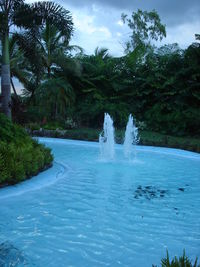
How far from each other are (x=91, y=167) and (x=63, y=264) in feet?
19.0

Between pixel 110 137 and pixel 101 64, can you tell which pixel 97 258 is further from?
pixel 101 64

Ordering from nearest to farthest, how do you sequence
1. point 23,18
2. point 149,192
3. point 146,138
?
point 149,192
point 23,18
point 146,138

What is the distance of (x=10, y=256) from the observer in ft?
11.8

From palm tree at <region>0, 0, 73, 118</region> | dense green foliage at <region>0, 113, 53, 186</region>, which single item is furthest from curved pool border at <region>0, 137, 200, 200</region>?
palm tree at <region>0, 0, 73, 118</region>

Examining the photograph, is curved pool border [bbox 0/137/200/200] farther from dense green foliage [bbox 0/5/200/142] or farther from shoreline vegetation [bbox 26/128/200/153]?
dense green foliage [bbox 0/5/200/142]

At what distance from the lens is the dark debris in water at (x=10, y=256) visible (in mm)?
3436

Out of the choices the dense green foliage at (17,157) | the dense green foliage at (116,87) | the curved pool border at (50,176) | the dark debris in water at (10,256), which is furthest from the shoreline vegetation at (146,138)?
the dark debris in water at (10,256)

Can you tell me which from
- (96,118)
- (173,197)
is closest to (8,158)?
(173,197)

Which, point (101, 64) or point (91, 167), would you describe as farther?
point (101, 64)

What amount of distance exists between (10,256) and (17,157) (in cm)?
348

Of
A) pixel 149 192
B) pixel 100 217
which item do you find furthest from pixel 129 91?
pixel 100 217

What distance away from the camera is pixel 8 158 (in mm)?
6543

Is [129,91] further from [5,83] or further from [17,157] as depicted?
[17,157]

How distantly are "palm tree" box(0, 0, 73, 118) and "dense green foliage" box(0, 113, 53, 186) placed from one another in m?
4.55
